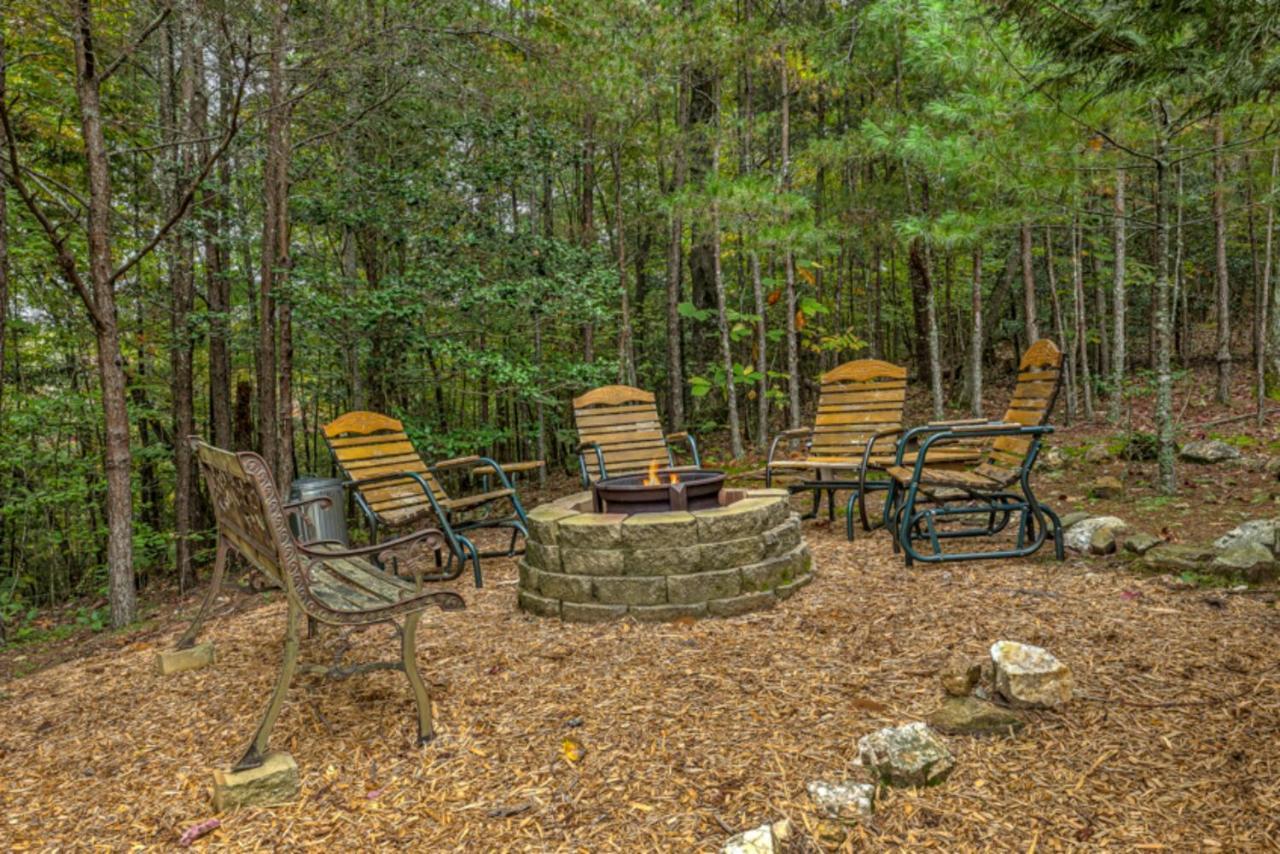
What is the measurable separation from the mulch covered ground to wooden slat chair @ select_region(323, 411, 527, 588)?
116 centimetres

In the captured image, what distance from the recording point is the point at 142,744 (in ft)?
7.77

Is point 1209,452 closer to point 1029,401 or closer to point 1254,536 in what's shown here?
point 1029,401

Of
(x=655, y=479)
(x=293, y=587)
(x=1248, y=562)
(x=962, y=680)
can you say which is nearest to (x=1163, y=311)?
(x=1248, y=562)

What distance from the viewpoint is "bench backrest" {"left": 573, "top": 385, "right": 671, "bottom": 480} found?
5395mm

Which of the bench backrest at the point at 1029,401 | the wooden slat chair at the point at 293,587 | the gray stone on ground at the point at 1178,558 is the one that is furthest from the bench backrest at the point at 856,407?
the wooden slat chair at the point at 293,587

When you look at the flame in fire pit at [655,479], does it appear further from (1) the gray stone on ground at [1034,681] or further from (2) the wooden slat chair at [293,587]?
(1) the gray stone on ground at [1034,681]

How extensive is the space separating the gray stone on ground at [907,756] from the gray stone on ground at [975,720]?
129mm

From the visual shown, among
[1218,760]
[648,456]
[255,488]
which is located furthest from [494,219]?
[1218,760]

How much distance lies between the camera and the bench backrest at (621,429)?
17.7 ft

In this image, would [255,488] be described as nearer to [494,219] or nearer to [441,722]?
[441,722]

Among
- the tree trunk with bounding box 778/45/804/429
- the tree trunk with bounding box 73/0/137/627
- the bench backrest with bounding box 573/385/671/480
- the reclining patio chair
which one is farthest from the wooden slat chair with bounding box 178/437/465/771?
the tree trunk with bounding box 778/45/804/429

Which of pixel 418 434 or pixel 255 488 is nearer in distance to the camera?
pixel 255 488

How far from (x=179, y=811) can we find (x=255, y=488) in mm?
940

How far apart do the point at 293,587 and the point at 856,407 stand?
165 inches
